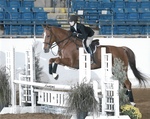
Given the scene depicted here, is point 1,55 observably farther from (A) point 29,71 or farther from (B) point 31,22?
(A) point 29,71

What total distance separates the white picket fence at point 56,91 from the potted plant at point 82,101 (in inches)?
3.9

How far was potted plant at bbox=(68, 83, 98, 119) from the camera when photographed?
6457mm

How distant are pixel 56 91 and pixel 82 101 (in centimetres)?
130

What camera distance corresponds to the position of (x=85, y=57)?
6.84 meters

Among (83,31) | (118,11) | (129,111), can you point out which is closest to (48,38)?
(83,31)

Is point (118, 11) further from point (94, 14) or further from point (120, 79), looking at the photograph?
point (120, 79)

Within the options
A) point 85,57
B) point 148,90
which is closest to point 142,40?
point 148,90

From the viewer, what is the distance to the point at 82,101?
21.2 ft

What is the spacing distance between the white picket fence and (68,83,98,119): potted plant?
0.10 meters

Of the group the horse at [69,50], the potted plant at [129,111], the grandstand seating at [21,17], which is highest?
the grandstand seating at [21,17]

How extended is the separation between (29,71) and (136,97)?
387 centimetres

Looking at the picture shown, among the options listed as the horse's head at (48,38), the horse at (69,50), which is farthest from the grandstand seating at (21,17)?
the horse's head at (48,38)

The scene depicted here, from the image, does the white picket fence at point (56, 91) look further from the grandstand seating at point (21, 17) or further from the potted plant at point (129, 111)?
the grandstand seating at point (21, 17)

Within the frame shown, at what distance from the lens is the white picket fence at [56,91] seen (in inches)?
256
